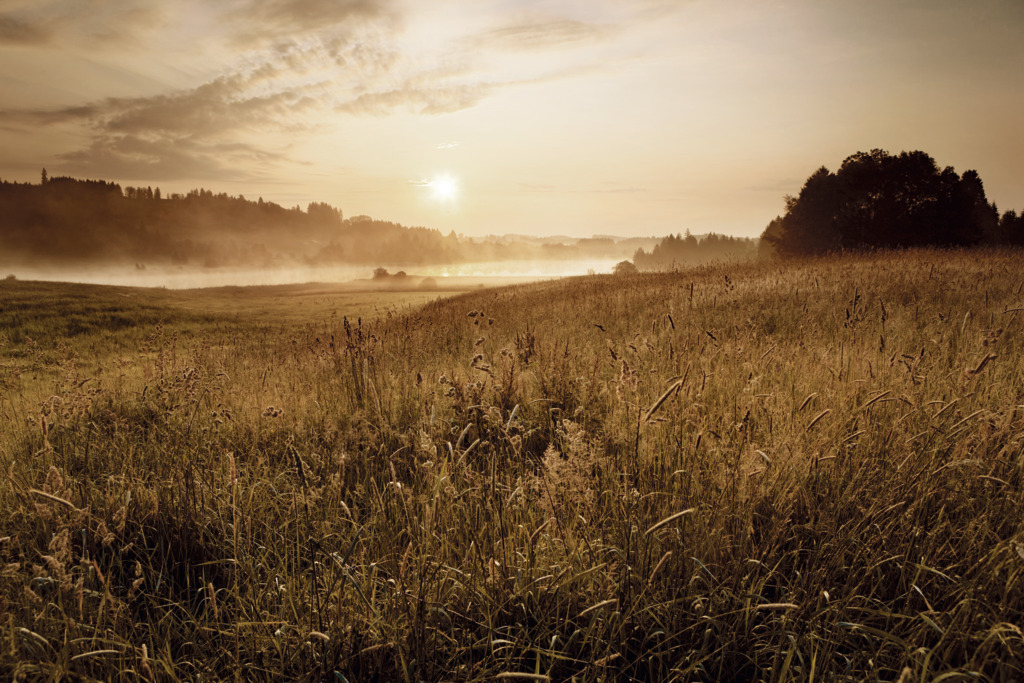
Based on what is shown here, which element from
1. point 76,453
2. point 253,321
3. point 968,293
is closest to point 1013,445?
point 76,453

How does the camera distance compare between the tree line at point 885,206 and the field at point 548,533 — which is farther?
the tree line at point 885,206

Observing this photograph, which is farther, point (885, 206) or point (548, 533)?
point (885, 206)

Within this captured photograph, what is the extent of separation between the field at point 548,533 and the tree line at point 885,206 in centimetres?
3527

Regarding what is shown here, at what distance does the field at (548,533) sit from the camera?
1.59 meters

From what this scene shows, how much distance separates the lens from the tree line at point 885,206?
33625 millimetres

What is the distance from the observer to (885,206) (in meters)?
35.1

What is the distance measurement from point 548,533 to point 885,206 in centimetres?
4492

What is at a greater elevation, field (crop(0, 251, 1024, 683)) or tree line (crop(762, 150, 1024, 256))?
tree line (crop(762, 150, 1024, 256))

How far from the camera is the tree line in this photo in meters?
33.6

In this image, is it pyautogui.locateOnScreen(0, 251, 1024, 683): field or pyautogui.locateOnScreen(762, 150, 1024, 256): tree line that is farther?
pyautogui.locateOnScreen(762, 150, 1024, 256): tree line

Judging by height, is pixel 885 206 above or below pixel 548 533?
above

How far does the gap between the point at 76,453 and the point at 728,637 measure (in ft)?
15.0

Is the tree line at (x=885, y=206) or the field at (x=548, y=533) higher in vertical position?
the tree line at (x=885, y=206)

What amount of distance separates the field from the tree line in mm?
35270
